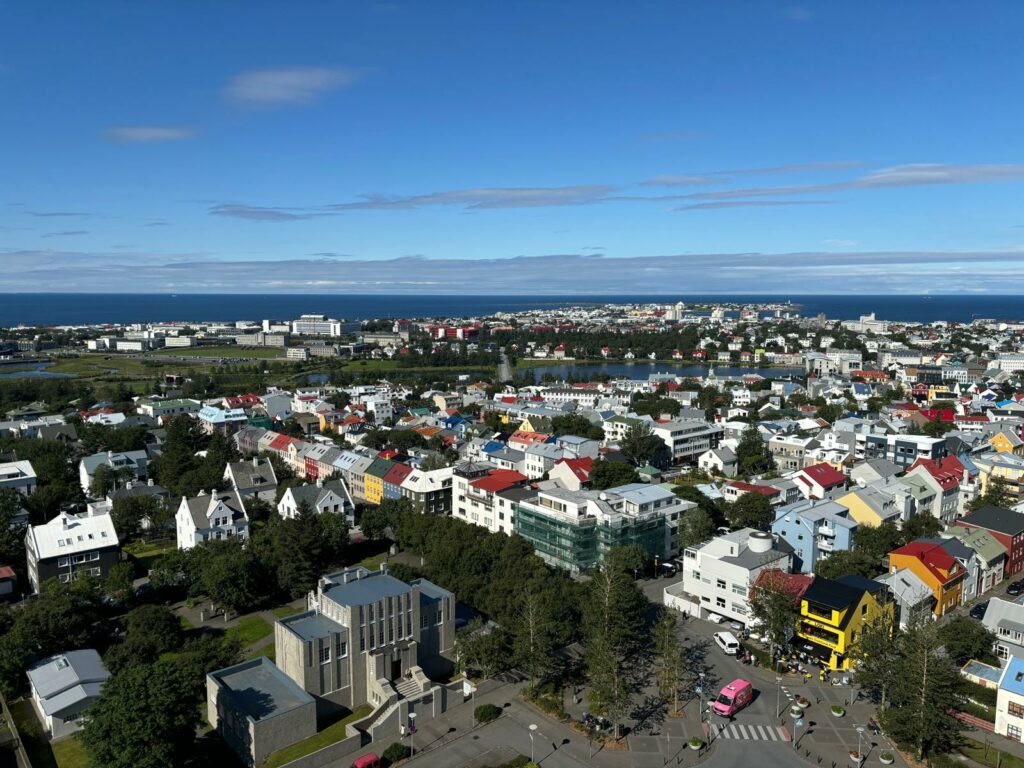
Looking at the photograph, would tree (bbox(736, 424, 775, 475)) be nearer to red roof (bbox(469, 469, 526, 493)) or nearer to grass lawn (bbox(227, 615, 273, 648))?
red roof (bbox(469, 469, 526, 493))

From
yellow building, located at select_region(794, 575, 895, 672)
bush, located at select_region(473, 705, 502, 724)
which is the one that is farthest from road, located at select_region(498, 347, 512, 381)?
bush, located at select_region(473, 705, 502, 724)

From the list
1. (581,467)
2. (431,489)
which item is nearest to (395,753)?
(431,489)

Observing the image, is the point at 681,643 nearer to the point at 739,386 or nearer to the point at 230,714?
the point at 230,714

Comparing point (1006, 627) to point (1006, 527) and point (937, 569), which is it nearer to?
point (937, 569)

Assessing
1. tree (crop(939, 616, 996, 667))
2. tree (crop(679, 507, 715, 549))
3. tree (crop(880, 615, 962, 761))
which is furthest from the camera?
tree (crop(679, 507, 715, 549))

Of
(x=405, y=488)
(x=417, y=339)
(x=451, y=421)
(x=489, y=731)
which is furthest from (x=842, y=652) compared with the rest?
(x=417, y=339)

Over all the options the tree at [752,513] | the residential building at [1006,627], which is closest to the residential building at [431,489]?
the tree at [752,513]
